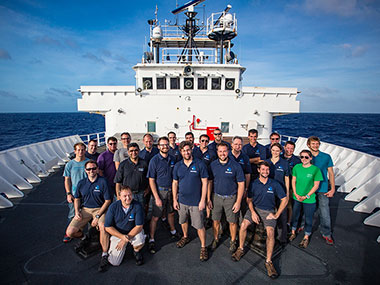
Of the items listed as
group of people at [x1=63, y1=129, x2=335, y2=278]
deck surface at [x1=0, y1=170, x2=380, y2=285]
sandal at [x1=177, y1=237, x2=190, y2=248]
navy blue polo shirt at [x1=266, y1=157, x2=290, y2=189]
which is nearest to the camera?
deck surface at [x1=0, y1=170, x2=380, y2=285]

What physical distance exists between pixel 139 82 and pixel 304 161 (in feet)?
31.5

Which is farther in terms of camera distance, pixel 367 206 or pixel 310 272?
pixel 367 206

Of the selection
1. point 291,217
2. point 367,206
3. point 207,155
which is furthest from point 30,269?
point 367,206

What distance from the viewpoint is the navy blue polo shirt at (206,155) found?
4898mm

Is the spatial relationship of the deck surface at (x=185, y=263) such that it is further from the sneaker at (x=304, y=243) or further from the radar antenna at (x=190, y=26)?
the radar antenna at (x=190, y=26)

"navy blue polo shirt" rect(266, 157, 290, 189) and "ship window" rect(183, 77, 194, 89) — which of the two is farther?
"ship window" rect(183, 77, 194, 89)

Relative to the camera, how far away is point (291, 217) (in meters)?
4.78

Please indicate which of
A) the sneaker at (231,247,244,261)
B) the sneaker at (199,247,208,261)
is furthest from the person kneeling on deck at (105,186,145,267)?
the sneaker at (231,247,244,261)

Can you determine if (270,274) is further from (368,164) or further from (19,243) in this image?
(368,164)

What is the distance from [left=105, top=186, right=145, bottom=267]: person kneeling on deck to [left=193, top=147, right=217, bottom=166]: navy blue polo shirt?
1.95 meters

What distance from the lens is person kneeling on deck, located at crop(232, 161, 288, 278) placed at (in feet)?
12.2

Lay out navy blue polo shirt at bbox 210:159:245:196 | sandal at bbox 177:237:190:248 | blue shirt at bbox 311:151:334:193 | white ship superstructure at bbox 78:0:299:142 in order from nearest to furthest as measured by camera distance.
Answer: navy blue polo shirt at bbox 210:159:245:196 < sandal at bbox 177:237:190:248 < blue shirt at bbox 311:151:334:193 < white ship superstructure at bbox 78:0:299:142

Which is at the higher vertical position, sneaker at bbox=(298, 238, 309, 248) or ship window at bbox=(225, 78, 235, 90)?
ship window at bbox=(225, 78, 235, 90)

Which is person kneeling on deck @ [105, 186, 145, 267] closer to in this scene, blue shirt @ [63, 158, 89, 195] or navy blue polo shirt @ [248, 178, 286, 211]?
blue shirt @ [63, 158, 89, 195]
